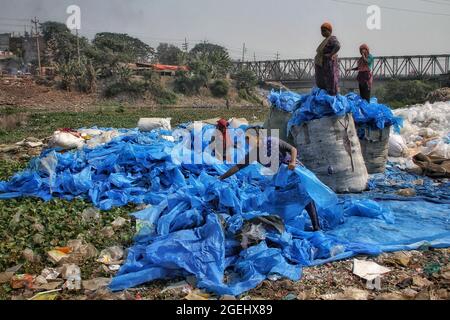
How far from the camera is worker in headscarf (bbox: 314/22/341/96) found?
5.52 meters

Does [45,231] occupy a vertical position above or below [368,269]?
above

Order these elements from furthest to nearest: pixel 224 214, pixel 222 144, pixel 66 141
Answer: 1. pixel 66 141
2. pixel 222 144
3. pixel 224 214

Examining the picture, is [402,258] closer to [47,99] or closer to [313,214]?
[313,214]

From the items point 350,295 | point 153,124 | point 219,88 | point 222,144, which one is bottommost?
point 350,295

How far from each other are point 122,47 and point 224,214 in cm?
3311

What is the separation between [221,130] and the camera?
5484 mm

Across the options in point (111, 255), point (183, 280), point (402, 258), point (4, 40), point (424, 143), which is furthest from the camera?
point (4, 40)

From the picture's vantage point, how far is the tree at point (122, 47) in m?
31.7

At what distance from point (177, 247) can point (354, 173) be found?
9.96 ft

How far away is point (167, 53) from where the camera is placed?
4566cm

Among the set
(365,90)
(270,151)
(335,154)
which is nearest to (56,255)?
(270,151)

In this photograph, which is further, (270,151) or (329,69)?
(329,69)

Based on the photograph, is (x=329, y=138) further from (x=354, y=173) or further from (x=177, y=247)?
(x=177, y=247)
